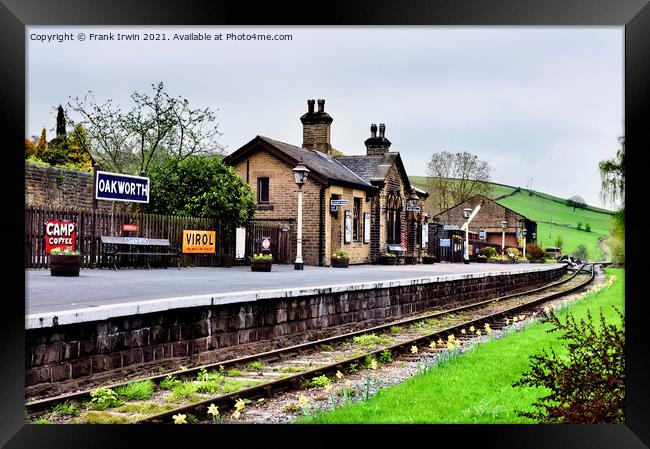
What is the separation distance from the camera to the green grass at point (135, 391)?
687 centimetres

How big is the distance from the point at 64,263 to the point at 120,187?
9.75 feet

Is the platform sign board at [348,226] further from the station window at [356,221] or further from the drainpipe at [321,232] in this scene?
the drainpipe at [321,232]

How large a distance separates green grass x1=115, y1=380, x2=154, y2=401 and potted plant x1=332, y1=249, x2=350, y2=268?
16326mm

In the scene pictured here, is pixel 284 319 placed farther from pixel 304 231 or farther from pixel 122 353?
pixel 304 231

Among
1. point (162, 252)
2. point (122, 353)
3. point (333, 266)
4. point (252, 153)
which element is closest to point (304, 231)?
point (333, 266)

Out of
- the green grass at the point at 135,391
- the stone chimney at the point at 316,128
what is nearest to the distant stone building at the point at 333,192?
the stone chimney at the point at 316,128

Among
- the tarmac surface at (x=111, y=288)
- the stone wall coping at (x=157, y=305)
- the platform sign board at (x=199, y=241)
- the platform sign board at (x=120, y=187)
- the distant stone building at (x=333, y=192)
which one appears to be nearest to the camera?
the stone wall coping at (x=157, y=305)

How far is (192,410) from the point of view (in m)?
6.22

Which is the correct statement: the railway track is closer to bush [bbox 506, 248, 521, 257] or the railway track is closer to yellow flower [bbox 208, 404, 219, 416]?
yellow flower [bbox 208, 404, 219, 416]

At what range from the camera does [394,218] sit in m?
29.9

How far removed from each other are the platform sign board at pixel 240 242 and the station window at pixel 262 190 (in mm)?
3179

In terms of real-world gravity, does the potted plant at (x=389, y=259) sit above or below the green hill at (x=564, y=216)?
below

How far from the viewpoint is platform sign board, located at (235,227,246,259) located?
827 inches
